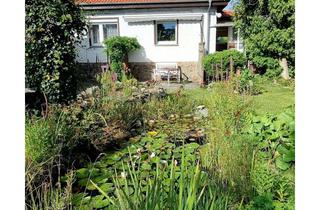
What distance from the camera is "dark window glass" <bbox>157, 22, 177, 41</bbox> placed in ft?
48.2

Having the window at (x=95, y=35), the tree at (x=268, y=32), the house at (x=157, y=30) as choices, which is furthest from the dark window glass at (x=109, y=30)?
the tree at (x=268, y=32)

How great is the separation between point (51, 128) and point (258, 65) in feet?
35.0

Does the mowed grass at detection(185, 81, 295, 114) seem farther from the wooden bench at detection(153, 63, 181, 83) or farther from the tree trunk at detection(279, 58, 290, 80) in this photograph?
the wooden bench at detection(153, 63, 181, 83)

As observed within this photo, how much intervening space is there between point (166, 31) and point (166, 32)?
0.17 ft

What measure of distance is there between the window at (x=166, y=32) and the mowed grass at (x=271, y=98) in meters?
5.27

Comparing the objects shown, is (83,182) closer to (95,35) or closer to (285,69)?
(285,69)

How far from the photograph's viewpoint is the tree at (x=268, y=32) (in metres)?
11.3

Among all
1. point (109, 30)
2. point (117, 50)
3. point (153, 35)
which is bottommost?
point (117, 50)

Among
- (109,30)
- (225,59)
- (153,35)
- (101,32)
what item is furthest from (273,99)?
(101,32)

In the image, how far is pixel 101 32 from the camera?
1505 centimetres

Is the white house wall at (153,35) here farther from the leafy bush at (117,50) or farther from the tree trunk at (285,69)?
the tree trunk at (285,69)

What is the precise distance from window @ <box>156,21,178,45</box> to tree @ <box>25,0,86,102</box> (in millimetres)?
9749

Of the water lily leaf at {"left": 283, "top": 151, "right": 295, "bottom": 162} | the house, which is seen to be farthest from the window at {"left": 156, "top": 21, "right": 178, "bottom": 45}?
the water lily leaf at {"left": 283, "top": 151, "right": 295, "bottom": 162}
